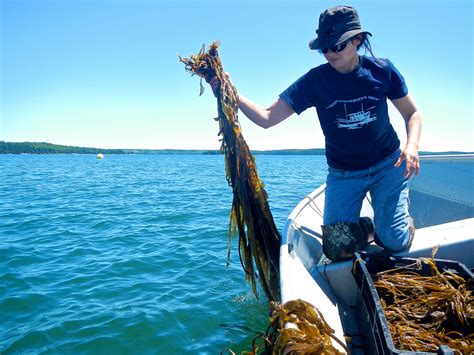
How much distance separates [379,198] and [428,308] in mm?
1036

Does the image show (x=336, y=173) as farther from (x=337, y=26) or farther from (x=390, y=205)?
(x=337, y=26)

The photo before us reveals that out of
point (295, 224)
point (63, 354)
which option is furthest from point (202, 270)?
point (295, 224)

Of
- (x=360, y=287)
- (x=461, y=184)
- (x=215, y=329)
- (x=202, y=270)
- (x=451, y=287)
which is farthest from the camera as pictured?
(x=202, y=270)

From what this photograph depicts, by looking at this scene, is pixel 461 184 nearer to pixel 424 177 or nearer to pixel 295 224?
pixel 424 177

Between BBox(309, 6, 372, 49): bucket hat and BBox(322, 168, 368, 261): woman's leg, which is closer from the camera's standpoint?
BBox(309, 6, 372, 49): bucket hat

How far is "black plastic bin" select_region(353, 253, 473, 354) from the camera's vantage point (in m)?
1.95

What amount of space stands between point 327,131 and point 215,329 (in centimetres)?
279

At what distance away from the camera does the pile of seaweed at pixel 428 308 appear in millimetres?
2061

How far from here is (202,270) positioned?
6.31 m

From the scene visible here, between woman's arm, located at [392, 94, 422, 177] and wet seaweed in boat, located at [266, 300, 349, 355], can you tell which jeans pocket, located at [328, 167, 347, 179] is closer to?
woman's arm, located at [392, 94, 422, 177]

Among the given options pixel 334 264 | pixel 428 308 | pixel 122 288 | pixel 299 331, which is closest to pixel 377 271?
pixel 334 264

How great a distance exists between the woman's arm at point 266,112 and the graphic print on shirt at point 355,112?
42 centimetres

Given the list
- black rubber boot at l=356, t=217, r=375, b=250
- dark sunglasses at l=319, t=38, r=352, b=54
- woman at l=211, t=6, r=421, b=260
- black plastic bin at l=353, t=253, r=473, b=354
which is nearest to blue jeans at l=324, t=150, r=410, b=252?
woman at l=211, t=6, r=421, b=260

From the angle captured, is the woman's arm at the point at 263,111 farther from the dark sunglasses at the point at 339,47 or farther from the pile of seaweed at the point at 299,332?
the pile of seaweed at the point at 299,332
